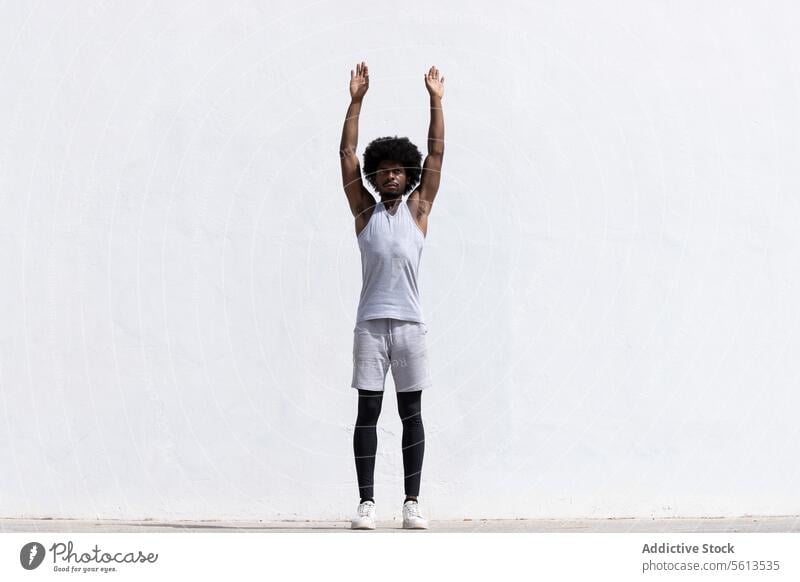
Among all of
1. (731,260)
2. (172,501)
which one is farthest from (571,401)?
(172,501)

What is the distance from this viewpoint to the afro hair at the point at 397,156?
5.79 metres

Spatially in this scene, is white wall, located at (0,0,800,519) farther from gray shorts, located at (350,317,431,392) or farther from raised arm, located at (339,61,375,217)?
gray shorts, located at (350,317,431,392)

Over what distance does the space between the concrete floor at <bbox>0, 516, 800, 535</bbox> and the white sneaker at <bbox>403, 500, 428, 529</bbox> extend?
0.33 m

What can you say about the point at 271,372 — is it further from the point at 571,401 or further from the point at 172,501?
the point at 571,401

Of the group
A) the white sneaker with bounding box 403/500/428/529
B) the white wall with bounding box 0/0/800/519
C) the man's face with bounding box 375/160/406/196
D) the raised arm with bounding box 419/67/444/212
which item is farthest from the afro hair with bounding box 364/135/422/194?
the white sneaker with bounding box 403/500/428/529

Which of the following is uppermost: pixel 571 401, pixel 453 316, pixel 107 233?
pixel 107 233

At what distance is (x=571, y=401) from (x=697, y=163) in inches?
58.1

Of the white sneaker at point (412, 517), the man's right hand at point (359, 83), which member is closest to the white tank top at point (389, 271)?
the man's right hand at point (359, 83)

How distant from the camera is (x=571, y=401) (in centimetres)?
688

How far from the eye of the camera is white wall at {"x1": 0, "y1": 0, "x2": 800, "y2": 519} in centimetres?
679

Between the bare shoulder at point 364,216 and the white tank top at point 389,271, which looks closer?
the white tank top at point 389,271
